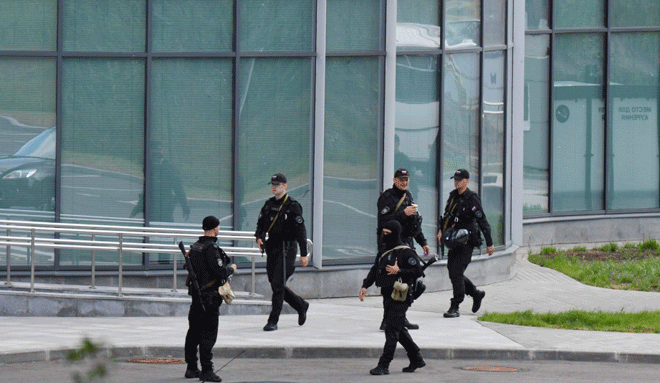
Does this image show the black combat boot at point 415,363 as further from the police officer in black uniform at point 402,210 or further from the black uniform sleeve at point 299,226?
the black uniform sleeve at point 299,226

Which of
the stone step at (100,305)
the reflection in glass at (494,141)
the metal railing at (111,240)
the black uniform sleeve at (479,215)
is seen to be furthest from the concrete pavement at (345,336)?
the reflection in glass at (494,141)

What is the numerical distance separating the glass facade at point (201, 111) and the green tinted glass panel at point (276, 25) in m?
0.02

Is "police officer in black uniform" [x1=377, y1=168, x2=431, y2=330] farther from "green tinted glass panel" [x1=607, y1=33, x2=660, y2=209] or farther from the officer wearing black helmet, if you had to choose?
"green tinted glass panel" [x1=607, y1=33, x2=660, y2=209]

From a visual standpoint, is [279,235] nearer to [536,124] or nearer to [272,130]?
[272,130]

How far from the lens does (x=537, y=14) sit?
72.2 feet

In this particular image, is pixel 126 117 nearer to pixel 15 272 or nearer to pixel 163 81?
pixel 163 81

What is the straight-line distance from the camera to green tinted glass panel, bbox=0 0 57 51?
1466 cm

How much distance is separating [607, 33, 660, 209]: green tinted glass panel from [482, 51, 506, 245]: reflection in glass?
219 inches

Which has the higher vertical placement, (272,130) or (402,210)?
(272,130)

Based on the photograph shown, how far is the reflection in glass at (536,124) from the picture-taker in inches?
865

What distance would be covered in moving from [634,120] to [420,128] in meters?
8.37

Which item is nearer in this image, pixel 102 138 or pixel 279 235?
pixel 279 235

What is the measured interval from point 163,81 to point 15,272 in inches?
123

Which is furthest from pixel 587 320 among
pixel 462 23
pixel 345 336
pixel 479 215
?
pixel 462 23
